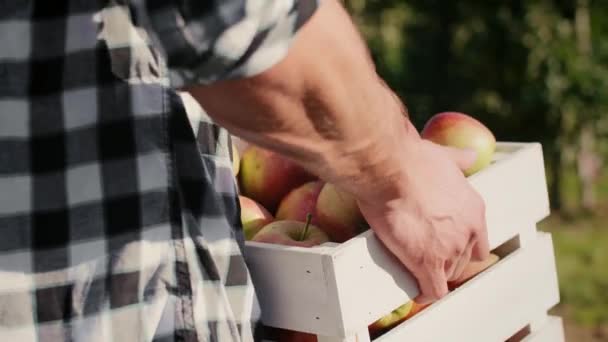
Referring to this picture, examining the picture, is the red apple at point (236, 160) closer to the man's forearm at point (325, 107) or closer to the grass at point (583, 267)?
the man's forearm at point (325, 107)

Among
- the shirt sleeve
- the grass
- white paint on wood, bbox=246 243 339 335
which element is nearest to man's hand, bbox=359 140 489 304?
white paint on wood, bbox=246 243 339 335

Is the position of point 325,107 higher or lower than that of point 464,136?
higher

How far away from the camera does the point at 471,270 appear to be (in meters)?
1.69

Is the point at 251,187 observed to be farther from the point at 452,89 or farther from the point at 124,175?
the point at 452,89

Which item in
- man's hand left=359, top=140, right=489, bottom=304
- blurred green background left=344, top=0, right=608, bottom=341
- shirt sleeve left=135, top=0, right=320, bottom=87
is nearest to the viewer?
shirt sleeve left=135, top=0, right=320, bottom=87

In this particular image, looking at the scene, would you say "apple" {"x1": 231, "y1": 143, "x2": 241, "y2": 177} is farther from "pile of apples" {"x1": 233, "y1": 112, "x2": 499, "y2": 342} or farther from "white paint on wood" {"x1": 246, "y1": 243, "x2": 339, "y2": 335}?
"white paint on wood" {"x1": 246, "y1": 243, "x2": 339, "y2": 335}

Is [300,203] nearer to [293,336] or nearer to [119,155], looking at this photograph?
[293,336]

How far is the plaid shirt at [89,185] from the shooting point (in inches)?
46.0

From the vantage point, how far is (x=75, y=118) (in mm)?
1185

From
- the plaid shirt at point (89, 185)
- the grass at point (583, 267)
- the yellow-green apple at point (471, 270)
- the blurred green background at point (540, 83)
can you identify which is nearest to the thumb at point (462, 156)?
Answer: the yellow-green apple at point (471, 270)

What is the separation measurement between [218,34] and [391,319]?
69 centimetres

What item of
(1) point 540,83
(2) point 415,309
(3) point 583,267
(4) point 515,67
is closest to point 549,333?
(2) point 415,309

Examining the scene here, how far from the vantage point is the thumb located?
5.49 ft

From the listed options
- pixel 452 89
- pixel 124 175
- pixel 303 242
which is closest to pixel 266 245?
pixel 303 242
